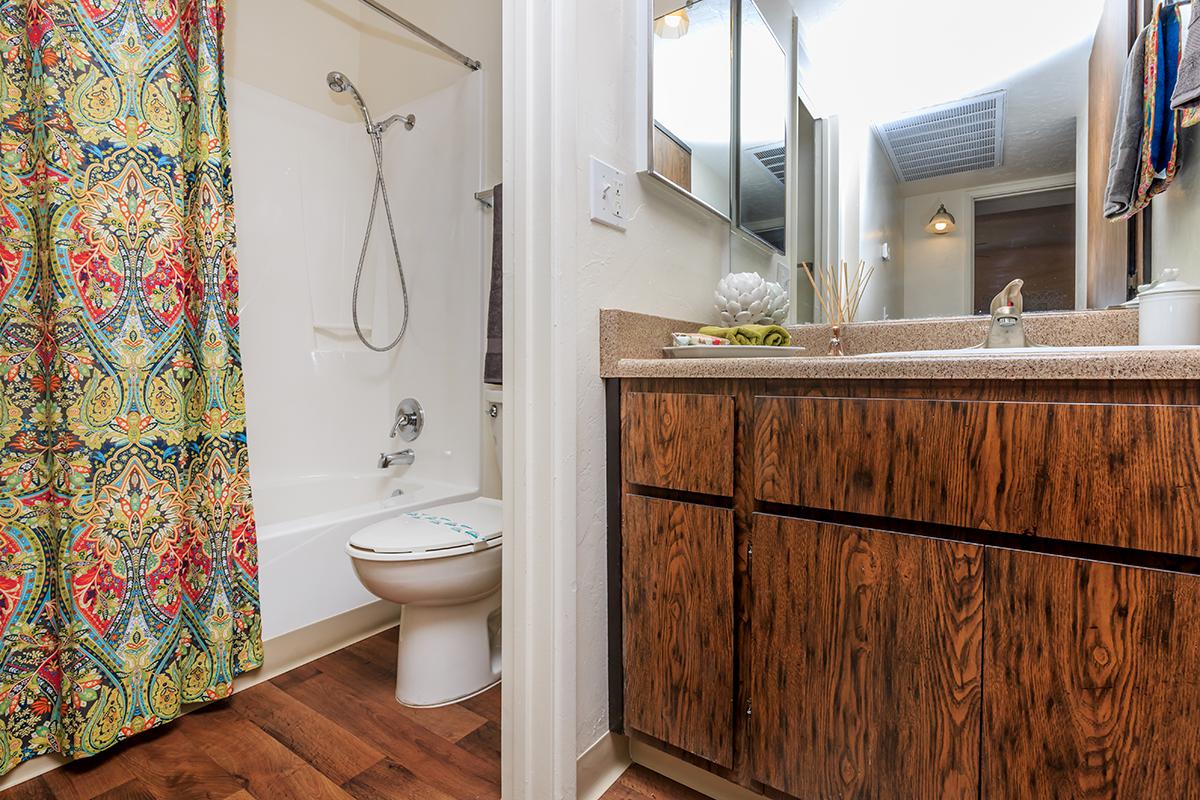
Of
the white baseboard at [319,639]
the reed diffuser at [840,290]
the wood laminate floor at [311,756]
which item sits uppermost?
the reed diffuser at [840,290]

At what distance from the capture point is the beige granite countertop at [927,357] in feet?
2.31

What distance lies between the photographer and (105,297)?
3.97ft

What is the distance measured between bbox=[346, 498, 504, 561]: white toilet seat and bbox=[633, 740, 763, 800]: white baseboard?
0.57 meters

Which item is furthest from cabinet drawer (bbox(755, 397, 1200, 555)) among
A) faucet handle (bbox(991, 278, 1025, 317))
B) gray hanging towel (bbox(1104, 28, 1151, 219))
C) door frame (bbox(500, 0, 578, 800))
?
gray hanging towel (bbox(1104, 28, 1151, 219))

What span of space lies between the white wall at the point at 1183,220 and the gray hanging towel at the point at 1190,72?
6.6 inches

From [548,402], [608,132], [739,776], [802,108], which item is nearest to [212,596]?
[548,402]

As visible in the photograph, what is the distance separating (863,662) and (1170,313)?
784 millimetres

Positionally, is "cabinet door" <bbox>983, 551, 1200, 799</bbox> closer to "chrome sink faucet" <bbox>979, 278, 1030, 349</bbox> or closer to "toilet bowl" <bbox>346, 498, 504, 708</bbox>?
"chrome sink faucet" <bbox>979, 278, 1030, 349</bbox>

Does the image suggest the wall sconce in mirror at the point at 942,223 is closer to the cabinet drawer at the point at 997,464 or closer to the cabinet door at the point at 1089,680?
the cabinet drawer at the point at 997,464

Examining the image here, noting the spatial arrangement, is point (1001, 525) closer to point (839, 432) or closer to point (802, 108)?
point (839, 432)

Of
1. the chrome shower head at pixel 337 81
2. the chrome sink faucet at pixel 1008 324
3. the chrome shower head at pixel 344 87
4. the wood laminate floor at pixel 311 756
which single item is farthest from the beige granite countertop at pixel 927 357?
the chrome shower head at pixel 337 81

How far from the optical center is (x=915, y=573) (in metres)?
0.84

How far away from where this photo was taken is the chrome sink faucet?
111 centimetres

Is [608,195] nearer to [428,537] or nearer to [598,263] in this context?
[598,263]
